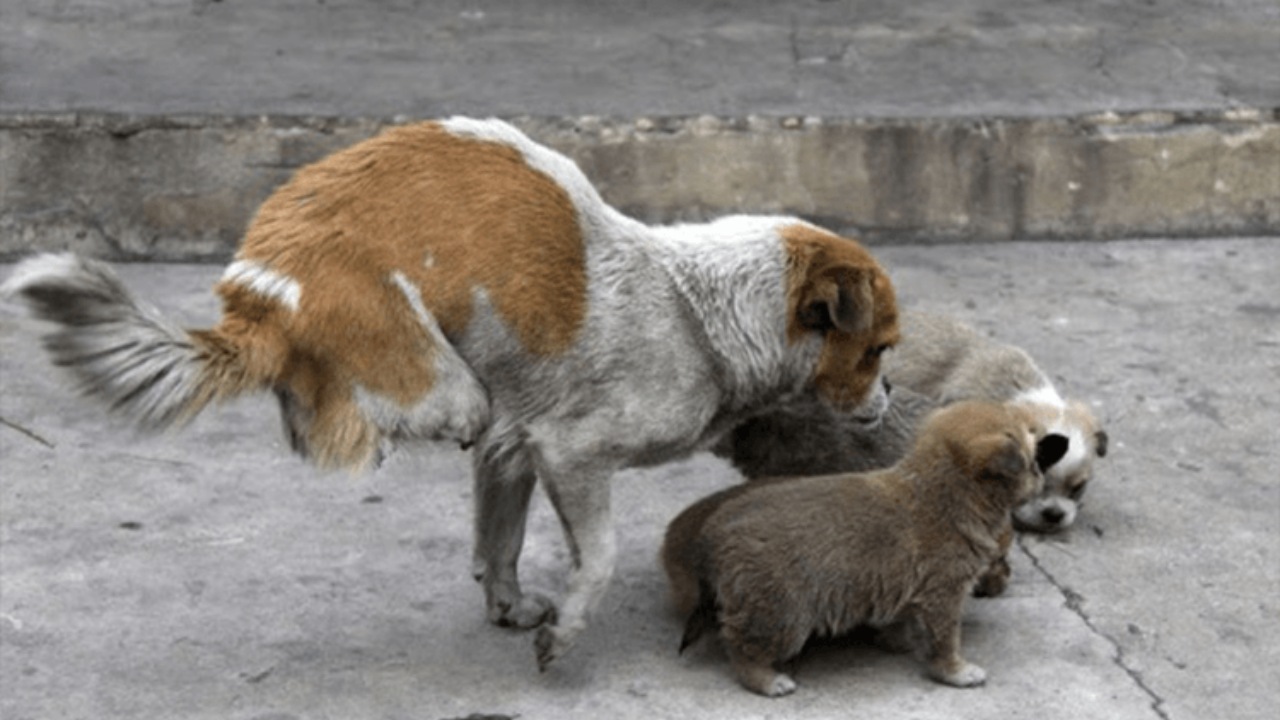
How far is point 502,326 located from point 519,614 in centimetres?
81

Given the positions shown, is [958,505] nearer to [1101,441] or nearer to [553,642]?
[553,642]

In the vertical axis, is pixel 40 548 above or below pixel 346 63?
below

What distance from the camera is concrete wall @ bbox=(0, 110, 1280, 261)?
7809 mm

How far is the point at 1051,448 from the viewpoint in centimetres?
552

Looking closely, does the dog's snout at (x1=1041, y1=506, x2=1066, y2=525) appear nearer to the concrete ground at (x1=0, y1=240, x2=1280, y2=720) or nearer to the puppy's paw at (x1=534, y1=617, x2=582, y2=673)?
the concrete ground at (x1=0, y1=240, x2=1280, y2=720)

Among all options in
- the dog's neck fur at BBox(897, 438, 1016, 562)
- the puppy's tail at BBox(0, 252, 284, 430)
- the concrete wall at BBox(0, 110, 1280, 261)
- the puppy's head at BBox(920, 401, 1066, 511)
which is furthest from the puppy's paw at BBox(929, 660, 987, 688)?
the concrete wall at BBox(0, 110, 1280, 261)

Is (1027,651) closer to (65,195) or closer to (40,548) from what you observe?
(40,548)

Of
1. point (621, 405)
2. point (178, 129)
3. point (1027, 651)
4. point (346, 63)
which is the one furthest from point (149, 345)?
point (346, 63)

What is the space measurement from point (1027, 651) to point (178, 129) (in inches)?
140

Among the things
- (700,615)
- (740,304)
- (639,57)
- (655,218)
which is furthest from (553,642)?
(639,57)

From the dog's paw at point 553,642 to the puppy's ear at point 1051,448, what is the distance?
111cm

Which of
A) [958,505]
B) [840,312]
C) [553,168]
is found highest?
[553,168]

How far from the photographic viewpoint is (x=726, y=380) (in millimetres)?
5207

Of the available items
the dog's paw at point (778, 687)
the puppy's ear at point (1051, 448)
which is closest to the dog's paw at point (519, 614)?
the dog's paw at point (778, 687)
